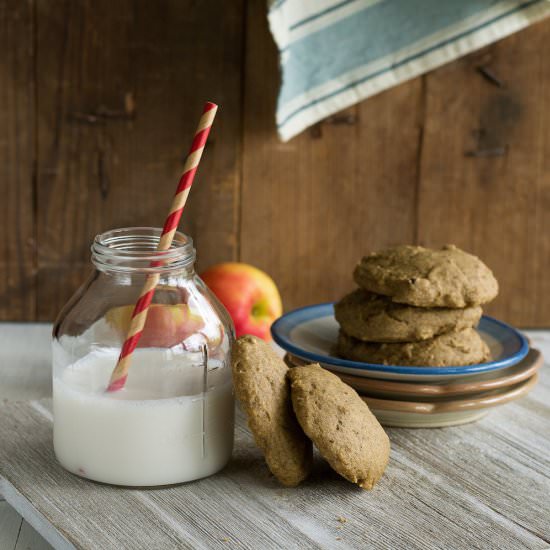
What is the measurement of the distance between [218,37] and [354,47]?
246 millimetres

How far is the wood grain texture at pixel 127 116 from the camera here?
165 cm

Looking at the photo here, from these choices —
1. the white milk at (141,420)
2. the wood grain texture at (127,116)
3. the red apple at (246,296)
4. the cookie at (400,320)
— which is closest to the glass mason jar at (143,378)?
the white milk at (141,420)

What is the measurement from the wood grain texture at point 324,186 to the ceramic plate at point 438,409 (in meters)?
0.63

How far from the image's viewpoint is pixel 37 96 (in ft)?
5.50

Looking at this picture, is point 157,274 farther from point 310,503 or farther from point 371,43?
point 371,43

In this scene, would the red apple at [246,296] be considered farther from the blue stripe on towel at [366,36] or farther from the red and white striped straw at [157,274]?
the red and white striped straw at [157,274]

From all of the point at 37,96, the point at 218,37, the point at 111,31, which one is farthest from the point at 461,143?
the point at 37,96

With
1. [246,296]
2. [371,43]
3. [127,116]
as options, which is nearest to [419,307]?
[246,296]

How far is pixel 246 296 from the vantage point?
162cm

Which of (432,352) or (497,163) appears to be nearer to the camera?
(432,352)

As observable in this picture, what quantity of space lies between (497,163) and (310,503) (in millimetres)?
986

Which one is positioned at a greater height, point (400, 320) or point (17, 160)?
point (17, 160)

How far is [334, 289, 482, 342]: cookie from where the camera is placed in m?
1.15

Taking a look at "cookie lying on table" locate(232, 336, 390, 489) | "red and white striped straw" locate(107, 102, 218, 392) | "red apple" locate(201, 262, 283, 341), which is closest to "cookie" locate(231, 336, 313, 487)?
"cookie lying on table" locate(232, 336, 390, 489)
